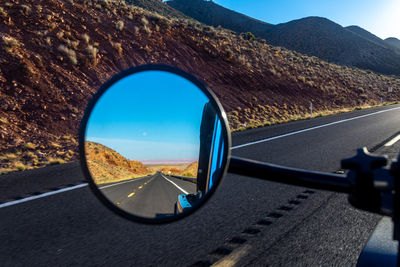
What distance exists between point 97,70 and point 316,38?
96348 mm

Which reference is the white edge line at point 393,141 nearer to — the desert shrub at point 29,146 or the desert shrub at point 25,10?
the desert shrub at point 29,146

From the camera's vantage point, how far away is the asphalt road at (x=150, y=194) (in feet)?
3.88

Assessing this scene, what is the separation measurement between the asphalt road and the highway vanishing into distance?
4.41 feet

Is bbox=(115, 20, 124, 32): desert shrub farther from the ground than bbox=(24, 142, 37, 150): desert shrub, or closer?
farther from the ground

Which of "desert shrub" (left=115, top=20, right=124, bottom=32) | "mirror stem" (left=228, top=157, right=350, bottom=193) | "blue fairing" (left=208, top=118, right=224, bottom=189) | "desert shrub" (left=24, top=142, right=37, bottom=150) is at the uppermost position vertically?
"desert shrub" (left=115, top=20, right=124, bottom=32)

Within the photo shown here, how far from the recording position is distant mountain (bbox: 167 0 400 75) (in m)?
83.7

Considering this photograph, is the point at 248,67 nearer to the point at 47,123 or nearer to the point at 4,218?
the point at 47,123

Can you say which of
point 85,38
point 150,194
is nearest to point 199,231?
point 150,194

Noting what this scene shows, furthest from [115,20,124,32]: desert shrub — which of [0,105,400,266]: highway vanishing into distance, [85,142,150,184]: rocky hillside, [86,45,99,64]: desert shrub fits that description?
[85,142,150,184]: rocky hillside

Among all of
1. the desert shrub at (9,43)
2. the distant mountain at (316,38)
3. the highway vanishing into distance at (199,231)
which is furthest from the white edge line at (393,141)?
the distant mountain at (316,38)

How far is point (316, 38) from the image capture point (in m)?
98.2

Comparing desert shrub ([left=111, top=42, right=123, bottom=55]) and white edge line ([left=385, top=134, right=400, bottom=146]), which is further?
desert shrub ([left=111, top=42, right=123, bottom=55])

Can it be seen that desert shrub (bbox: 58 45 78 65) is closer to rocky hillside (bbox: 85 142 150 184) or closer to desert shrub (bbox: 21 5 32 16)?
desert shrub (bbox: 21 5 32 16)

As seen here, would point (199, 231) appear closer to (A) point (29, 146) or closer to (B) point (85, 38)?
(A) point (29, 146)
